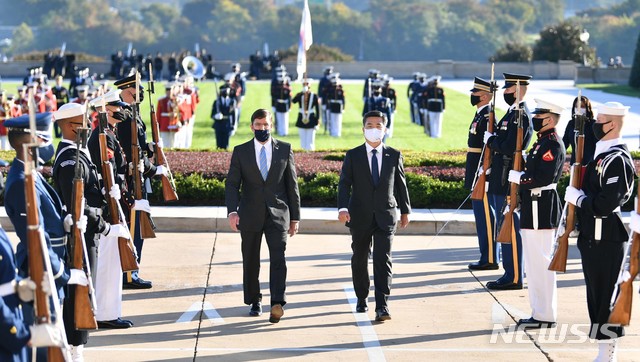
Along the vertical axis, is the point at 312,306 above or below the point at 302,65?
below

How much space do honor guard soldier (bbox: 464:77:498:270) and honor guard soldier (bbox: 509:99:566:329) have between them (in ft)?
6.44

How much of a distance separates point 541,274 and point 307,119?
1727cm

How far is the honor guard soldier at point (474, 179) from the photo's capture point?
1229 cm

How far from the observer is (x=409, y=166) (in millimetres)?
17531

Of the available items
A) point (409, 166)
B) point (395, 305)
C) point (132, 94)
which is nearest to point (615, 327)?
point (395, 305)

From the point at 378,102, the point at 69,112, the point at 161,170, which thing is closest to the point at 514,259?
the point at 161,170

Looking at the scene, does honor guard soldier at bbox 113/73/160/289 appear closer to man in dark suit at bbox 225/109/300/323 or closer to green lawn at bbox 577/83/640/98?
man in dark suit at bbox 225/109/300/323

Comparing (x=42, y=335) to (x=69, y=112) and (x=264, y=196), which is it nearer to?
(x=69, y=112)

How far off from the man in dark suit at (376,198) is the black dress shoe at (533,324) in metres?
1.11

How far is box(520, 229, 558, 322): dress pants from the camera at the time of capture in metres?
9.88

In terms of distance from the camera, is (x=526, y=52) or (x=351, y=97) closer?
(x=351, y=97)

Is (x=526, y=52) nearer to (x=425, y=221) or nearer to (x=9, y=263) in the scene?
(x=425, y=221)

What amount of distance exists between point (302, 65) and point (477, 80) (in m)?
8.13

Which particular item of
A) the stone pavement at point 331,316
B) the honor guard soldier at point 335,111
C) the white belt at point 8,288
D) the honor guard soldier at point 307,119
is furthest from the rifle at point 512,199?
the honor guard soldier at point 335,111
